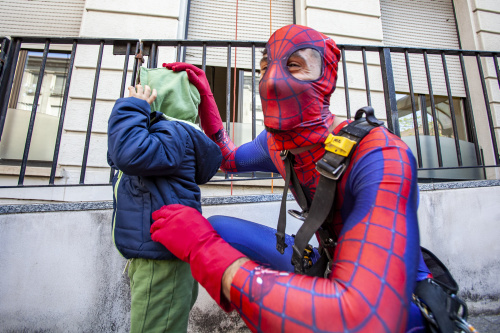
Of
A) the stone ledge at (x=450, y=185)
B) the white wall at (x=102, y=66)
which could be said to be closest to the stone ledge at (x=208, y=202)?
the stone ledge at (x=450, y=185)

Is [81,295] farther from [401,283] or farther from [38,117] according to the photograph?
[38,117]

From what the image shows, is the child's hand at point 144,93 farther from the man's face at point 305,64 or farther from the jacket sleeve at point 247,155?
the man's face at point 305,64

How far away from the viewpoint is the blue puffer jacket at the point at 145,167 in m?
1.24

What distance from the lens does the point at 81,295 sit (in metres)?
2.05

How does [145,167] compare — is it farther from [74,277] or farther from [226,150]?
[74,277]

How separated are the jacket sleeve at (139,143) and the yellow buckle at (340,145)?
29.7 inches

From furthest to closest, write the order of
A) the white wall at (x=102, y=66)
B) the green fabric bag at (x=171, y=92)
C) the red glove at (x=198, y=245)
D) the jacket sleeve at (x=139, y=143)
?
the white wall at (x=102, y=66)
the green fabric bag at (x=171, y=92)
the jacket sleeve at (x=139, y=143)
the red glove at (x=198, y=245)

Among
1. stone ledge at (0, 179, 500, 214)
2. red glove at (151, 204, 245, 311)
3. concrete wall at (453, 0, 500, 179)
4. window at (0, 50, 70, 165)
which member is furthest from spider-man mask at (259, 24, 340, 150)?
concrete wall at (453, 0, 500, 179)

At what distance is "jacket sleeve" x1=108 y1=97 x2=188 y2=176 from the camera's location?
1.23 metres

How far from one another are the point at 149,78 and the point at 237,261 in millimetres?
1264

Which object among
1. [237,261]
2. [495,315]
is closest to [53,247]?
[237,261]

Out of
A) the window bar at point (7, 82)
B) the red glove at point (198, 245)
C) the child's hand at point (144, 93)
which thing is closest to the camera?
the red glove at point (198, 245)

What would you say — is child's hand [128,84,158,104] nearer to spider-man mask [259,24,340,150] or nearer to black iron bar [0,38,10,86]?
spider-man mask [259,24,340,150]

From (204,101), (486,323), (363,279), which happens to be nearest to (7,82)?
(204,101)
